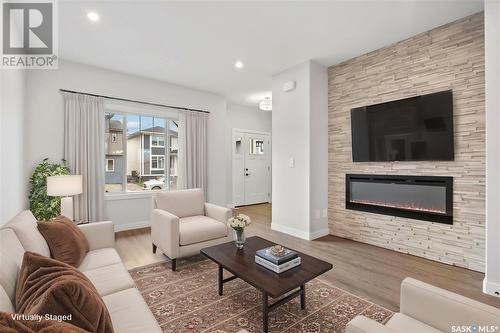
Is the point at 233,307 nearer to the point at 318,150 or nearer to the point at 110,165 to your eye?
the point at 318,150

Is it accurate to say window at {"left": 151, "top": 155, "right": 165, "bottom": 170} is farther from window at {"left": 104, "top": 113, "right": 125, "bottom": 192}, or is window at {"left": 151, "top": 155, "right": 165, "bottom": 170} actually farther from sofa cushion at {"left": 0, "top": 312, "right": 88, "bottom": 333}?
sofa cushion at {"left": 0, "top": 312, "right": 88, "bottom": 333}

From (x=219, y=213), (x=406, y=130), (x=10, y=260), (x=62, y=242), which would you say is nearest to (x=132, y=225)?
(x=219, y=213)

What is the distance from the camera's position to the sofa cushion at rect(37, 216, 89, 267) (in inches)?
70.6

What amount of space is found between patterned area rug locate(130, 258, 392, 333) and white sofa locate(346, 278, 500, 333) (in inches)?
26.3

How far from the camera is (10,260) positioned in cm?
120

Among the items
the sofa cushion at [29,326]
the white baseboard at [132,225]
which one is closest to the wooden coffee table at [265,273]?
the sofa cushion at [29,326]

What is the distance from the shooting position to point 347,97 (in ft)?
12.8

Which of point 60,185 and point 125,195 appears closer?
point 60,185

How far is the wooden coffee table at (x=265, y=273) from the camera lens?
5.45ft

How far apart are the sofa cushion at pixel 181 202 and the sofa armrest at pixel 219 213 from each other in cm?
13

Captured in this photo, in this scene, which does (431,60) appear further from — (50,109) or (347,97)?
(50,109)

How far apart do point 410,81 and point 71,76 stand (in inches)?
202

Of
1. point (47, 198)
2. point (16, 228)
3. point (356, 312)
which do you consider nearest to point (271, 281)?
point (356, 312)

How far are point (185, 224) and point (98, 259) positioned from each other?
1.10 m
